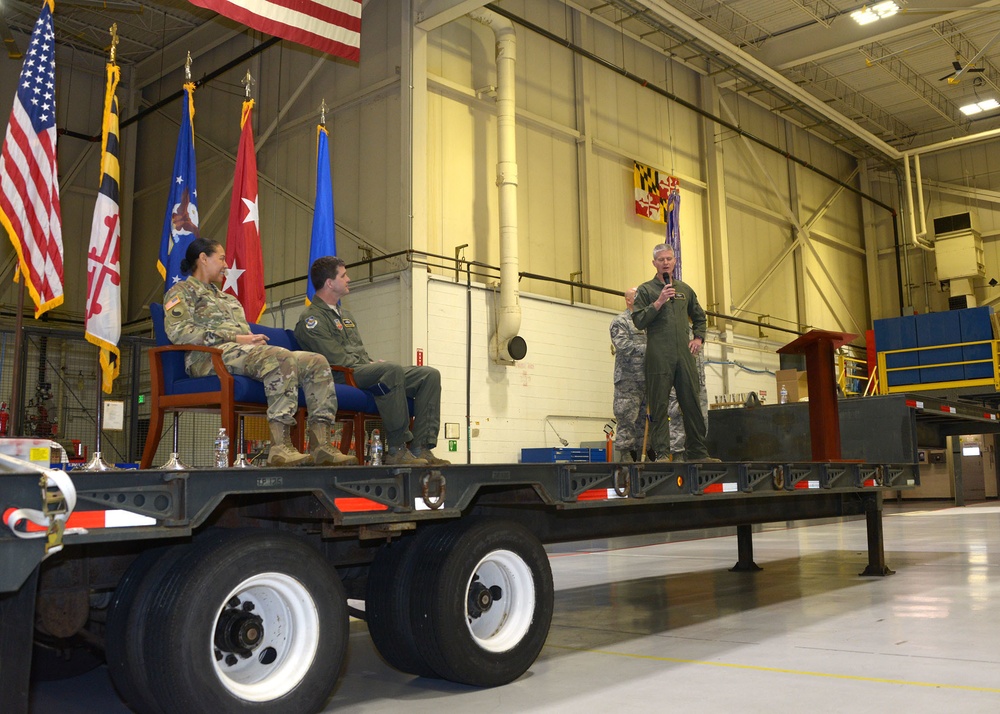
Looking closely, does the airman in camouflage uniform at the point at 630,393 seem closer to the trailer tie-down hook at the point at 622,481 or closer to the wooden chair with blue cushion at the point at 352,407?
the wooden chair with blue cushion at the point at 352,407

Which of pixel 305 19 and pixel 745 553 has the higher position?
pixel 305 19

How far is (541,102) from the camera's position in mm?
16484

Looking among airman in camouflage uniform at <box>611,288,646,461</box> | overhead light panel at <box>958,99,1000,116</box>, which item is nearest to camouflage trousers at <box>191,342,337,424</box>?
airman in camouflage uniform at <box>611,288,646,461</box>

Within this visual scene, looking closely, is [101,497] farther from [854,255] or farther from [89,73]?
[854,255]

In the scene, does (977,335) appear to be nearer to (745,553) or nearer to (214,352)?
(745,553)

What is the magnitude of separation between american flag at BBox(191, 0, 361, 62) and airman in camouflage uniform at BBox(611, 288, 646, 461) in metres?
4.97

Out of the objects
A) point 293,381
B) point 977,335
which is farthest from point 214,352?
point 977,335

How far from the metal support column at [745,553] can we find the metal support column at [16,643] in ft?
21.4

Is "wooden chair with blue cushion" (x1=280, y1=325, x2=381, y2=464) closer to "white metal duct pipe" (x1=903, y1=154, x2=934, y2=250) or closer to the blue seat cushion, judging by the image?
the blue seat cushion

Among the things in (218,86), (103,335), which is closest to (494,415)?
(103,335)

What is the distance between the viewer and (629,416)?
6902 mm

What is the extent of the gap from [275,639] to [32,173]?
6170 mm

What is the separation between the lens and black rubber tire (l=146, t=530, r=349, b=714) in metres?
2.85

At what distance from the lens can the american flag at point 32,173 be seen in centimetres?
771
